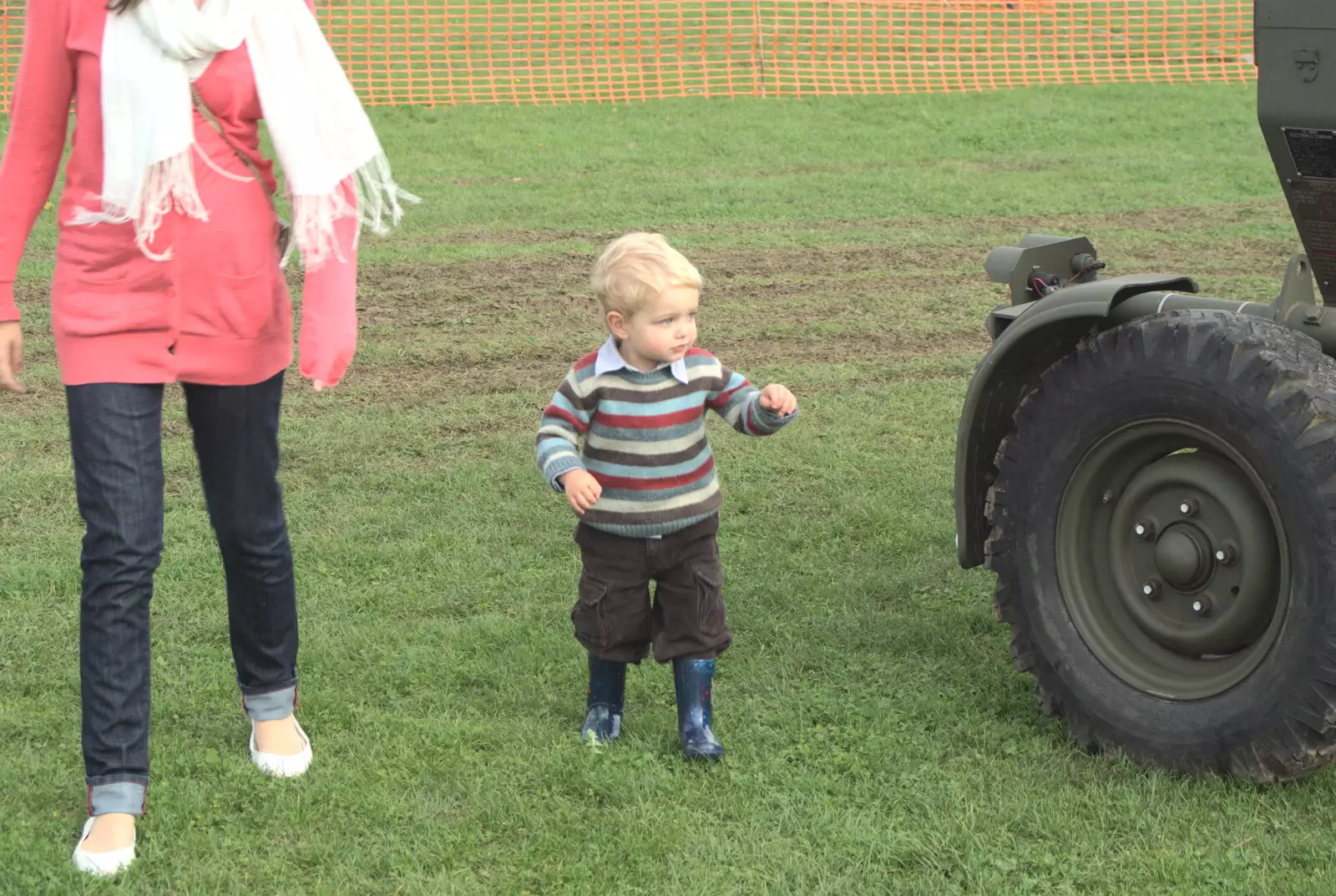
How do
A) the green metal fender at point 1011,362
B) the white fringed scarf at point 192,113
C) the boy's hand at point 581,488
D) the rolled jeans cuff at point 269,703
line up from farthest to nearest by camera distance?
the green metal fender at point 1011,362 → the rolled jeans cuff at point 269,703 → the boy's hand at point 581,488 → the white fringed scarf at point 192,113

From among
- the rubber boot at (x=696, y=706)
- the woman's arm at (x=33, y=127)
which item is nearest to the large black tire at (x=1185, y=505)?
the rubber boot at (x=696, y=706)

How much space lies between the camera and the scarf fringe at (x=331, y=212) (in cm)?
334

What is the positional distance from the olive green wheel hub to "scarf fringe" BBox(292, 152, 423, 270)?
5.51ft

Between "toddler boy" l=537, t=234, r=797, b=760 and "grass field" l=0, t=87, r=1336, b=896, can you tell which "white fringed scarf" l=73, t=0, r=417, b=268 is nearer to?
"toddler boy" l=537, t=234, r=797, b=760

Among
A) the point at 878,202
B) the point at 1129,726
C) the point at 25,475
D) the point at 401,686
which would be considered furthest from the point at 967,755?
the point at 878,202

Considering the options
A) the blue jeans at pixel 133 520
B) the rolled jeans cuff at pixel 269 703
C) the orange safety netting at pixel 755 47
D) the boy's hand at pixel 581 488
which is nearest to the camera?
the blue jeans at pixel 133 520

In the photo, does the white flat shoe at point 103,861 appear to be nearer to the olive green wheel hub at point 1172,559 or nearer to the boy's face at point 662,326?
the boy's face at point 662,326

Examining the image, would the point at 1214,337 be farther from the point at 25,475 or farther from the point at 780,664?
the point at 25,475

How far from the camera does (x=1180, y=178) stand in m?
11.8

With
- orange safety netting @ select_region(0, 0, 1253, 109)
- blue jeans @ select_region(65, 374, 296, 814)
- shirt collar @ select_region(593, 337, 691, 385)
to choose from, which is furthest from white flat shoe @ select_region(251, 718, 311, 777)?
orange safety netting @ select_region(0, 0, 1253, 109)

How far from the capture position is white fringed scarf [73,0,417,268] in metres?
3.13

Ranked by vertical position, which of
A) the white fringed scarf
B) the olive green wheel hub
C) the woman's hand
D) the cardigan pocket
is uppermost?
the white fringed scarf

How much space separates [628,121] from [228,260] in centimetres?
1098

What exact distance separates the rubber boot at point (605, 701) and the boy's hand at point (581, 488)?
555 mm
